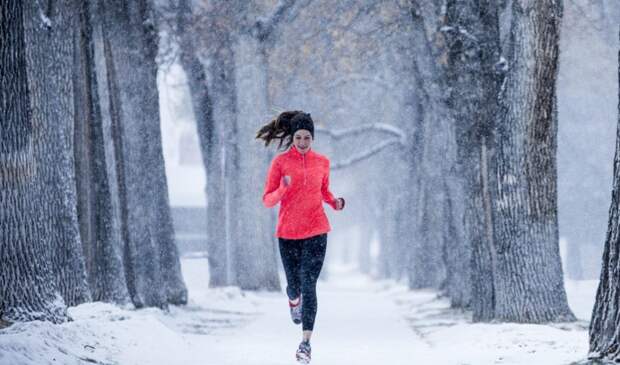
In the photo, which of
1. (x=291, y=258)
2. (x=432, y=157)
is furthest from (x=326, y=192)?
(x=432, y=157)

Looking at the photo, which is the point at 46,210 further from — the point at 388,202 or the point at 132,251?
the point at 388,202

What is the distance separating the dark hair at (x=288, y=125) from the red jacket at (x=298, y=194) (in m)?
0.18

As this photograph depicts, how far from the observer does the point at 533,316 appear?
12.1 m

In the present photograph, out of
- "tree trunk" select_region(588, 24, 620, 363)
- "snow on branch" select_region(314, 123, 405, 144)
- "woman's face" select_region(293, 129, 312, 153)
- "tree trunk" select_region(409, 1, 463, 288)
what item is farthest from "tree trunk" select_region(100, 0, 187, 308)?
"snow on branch" select_region(314, 123, 405, 144)

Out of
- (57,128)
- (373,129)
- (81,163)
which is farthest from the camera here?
(373,129)

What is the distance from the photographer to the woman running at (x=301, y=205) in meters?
8.44

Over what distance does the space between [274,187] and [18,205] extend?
242 centimetres

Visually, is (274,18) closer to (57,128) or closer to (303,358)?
(57,128)

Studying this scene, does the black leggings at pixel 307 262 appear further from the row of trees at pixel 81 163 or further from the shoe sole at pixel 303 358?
the row of trees at pixel 81 163

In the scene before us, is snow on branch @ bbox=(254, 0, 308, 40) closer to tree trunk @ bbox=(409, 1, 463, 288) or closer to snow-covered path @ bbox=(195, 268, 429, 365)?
tree trunk @ bbox=(409, 1, 463, 288)

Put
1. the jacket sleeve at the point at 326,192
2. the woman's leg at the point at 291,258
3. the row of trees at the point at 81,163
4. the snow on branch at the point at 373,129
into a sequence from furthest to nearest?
the snow on branch at the point at 373,129
the row of trees at the point at 81,163
the jacket sleeve at the point at 326,192
the woman's leg at the point at 291,258

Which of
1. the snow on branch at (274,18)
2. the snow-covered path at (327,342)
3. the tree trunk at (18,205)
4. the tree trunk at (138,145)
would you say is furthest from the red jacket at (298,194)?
the snow on branch at (274,18)

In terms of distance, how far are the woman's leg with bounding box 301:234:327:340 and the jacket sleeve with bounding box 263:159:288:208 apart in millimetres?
465

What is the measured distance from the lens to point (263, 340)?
11.4m
